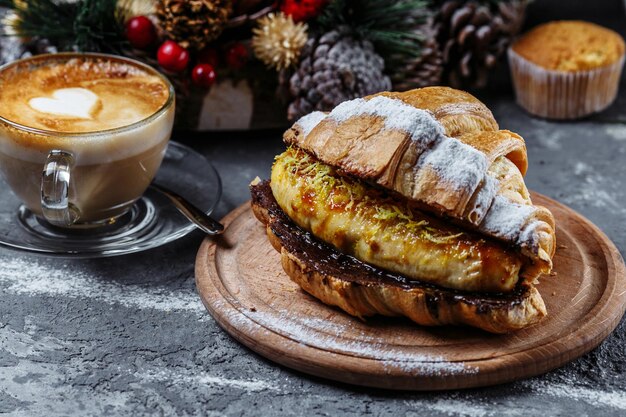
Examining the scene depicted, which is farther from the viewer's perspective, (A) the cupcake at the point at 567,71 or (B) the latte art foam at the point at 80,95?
→ (A) the cupcake at the point at 567,71

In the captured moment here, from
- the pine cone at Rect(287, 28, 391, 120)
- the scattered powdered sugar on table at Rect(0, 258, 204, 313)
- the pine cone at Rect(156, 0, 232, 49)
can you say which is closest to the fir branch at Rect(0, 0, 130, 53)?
the pine cone at Rect(156, 0, 232, 49)

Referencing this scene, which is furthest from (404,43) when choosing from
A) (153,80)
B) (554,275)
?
(554,275)

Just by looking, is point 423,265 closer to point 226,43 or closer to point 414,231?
point 414,231

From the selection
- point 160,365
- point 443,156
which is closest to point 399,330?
point 443,156

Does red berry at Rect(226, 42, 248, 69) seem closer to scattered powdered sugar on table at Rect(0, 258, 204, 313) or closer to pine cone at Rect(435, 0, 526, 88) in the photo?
pine cone at Rect(435, 0, 526, 88)

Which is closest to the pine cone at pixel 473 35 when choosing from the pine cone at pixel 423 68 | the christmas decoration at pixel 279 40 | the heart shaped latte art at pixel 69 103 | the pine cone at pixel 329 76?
the pine cone at pixel 423 68

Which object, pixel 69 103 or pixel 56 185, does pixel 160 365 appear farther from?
pixel 69 103

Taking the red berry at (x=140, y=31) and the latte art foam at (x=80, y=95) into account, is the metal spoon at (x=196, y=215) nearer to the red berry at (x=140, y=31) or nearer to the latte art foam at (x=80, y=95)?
the latte art foam at (x=80, y=95)
